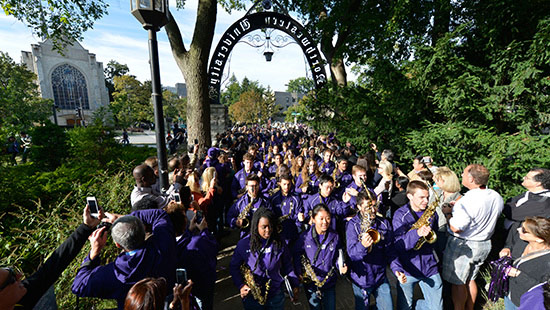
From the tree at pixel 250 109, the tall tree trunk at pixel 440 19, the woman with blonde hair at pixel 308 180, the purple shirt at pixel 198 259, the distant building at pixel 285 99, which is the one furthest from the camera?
the distant building at pixel 285 99

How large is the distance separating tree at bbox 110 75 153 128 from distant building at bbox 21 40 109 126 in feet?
59.0

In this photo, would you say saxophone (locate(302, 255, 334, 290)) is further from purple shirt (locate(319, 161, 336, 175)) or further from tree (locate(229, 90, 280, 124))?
tree (locate(229, 90, 280, 124))

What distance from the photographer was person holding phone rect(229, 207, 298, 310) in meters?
2.75

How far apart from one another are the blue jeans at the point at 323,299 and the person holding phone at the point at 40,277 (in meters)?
2.46

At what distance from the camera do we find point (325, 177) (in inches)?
162

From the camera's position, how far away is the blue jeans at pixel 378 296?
9.56ft

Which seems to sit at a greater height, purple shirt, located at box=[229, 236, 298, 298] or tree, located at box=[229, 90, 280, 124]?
tree, located at box=[229, 90, 280, 124]

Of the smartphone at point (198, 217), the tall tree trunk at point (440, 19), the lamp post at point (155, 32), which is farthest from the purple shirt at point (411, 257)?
the tall tree trunk at point (440, 19)

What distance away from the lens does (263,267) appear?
277 cm

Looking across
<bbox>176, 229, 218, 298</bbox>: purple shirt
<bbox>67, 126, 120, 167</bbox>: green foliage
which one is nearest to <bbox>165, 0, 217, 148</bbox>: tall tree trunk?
<bbox>67, 126, 120, 167</bbox>: green foliage

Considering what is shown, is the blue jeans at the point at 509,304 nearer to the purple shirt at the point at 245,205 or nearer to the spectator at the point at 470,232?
the spectator at the point at 470,232

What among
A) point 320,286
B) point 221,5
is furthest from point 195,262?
point 221,5

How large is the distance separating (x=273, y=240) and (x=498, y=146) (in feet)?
16.1

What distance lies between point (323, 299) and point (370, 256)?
31.8 inches
